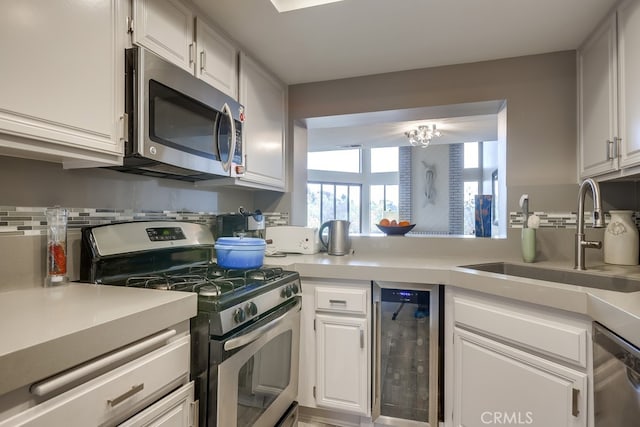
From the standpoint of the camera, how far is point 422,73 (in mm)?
2188

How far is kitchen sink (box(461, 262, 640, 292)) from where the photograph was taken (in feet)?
4.69

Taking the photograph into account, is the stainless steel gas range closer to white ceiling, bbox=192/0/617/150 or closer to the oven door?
the oven door

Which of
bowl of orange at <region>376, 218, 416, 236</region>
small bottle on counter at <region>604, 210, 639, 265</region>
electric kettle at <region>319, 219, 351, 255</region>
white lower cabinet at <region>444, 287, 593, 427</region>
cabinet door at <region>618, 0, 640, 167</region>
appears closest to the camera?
white lower cabinet at <region>444, 287, 593, 427</region>

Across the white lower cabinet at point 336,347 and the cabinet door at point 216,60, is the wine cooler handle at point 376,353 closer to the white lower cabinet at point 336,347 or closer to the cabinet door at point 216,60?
the white lower cabinet at point 336,347

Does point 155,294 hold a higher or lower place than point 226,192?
lower

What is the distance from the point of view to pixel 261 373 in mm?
1369

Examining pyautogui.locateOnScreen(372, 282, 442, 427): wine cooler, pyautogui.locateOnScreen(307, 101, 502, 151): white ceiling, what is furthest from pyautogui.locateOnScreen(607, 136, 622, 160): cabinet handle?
pyautogui.locateOnScreen(372, 282, 442, 427): wine cooler

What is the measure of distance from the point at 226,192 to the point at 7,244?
4.16ft

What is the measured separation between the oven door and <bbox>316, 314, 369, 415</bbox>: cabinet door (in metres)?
0.15

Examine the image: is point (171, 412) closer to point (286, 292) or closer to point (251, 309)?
point (251, 309)

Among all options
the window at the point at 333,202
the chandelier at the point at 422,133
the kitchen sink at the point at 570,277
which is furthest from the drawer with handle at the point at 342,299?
the window at the point at 333,202

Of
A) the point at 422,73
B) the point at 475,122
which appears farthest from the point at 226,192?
the point at 475,122

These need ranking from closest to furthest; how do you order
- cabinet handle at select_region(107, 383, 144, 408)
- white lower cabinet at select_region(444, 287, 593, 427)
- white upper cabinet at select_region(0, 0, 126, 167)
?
cabinet handle at select_region(107, 383, 144, 408) < white upper cabinet at select_region(0, 0, 126, 167) < white lower cabinet at select_region(444, 287, 593, 427)

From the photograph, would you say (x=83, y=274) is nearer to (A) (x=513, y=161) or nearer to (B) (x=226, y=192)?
(B) (x=226, y=192)
